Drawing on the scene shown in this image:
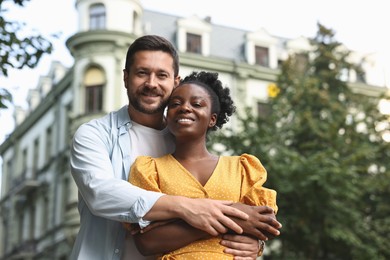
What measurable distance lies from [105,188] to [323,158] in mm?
15259

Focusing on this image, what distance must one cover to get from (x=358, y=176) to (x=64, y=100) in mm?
14360

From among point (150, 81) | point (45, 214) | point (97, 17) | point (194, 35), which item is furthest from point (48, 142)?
point (150, 81)

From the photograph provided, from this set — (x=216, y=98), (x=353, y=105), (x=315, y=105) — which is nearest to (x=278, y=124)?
(x=315, y=105)

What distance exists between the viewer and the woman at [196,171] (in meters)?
3.17

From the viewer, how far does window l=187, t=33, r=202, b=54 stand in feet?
90.6

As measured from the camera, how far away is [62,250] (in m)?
26.9

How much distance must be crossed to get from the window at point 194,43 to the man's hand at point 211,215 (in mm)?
24610

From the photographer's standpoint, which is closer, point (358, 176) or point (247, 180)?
point (247, 180)

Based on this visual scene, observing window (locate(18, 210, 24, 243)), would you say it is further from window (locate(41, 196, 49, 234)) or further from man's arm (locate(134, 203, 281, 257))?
man's arm (locate(134, 203, 281, 257))

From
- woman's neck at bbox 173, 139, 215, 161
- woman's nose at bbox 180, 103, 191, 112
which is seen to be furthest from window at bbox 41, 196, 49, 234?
woman's nose at bbox 180, 103, 191, 112

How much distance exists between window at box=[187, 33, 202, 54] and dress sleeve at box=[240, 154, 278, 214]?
24.3 meters

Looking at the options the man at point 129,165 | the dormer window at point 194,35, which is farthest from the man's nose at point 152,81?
the dormer window at point 194,35

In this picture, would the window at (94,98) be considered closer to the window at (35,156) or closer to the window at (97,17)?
the window at (97,17)

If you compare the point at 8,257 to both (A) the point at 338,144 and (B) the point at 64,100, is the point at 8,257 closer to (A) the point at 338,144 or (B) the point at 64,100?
(B) the point at 64,100
